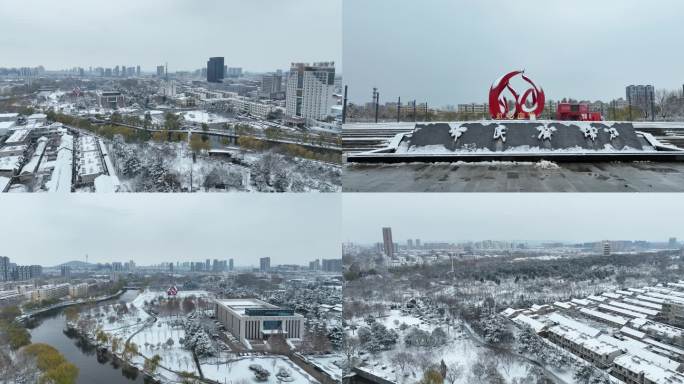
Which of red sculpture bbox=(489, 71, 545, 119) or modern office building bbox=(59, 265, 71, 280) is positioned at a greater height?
red sculpture bbox=(489, 71, 545, 119)

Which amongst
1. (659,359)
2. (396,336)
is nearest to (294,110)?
(396,336)

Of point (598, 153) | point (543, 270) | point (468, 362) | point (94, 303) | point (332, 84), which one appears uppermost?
point (332, 84)

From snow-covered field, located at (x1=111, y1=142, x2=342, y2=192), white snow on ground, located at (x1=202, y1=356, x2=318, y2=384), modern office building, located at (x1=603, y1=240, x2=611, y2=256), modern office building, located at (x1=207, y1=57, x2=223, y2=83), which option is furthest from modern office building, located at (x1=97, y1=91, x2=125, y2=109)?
modern office building, located at (x1=603, y1=240, x2=611, y2=256)

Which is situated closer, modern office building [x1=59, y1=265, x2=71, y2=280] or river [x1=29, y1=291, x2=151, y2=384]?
river [x1=29, y1=291, x2=151, y2=384]

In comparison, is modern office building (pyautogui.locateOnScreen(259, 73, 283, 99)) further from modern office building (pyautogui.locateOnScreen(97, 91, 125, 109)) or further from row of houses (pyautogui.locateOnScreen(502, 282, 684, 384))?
row of houses (pyautogui.locateOnScreen(502, 282, 684, 384))

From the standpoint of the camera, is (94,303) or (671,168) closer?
(671,168)

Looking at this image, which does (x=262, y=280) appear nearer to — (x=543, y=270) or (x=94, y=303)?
(x=94, y=303)

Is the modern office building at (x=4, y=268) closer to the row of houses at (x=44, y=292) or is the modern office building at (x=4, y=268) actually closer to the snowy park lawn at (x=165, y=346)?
the row of houses at (x=44, y=292)
